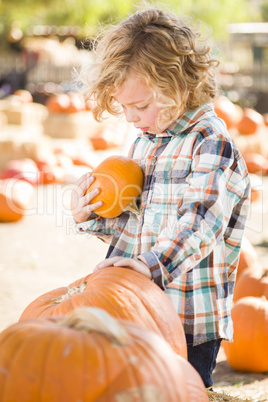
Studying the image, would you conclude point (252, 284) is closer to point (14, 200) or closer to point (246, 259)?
point (246, 259)

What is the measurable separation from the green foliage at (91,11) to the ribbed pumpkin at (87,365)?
1.85 meters

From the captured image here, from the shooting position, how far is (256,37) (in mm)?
30156

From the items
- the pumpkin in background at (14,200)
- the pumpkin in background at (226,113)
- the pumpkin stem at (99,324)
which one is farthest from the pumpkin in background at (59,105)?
the pumpkin stem at (99,324)

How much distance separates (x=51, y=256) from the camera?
18.6ft

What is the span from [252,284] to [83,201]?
6.21ft

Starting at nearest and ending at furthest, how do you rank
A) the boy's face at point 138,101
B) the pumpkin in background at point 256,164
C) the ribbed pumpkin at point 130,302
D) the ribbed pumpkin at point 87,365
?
the ribbed pumpkin at point 87,365 → the ribbed pumpkin at point 130,302 → the boy's face at point 138,101 → the pumpkin in background at point 256,164

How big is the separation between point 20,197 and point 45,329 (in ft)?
19.2

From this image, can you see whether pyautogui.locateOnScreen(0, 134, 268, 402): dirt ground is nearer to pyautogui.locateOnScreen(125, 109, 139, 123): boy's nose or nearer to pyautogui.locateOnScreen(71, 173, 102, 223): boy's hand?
pyautogui.locateOnScreen(71, 173, 102, 223): boy's hand

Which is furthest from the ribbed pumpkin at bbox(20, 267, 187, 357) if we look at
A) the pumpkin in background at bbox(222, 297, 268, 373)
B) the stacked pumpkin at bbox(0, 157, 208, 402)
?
the pumpkin in background at bbox(222, 297, 268, 373)

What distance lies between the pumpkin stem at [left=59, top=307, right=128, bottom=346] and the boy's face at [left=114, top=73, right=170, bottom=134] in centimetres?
98

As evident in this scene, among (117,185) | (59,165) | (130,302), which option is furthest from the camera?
(59,165)

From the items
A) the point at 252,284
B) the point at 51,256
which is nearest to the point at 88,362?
the point at 252,284

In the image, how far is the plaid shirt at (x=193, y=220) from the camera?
1.80 m

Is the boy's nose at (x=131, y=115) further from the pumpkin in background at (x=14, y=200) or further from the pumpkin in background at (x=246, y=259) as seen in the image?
the pumpkin in background at (x=14, y=200)
